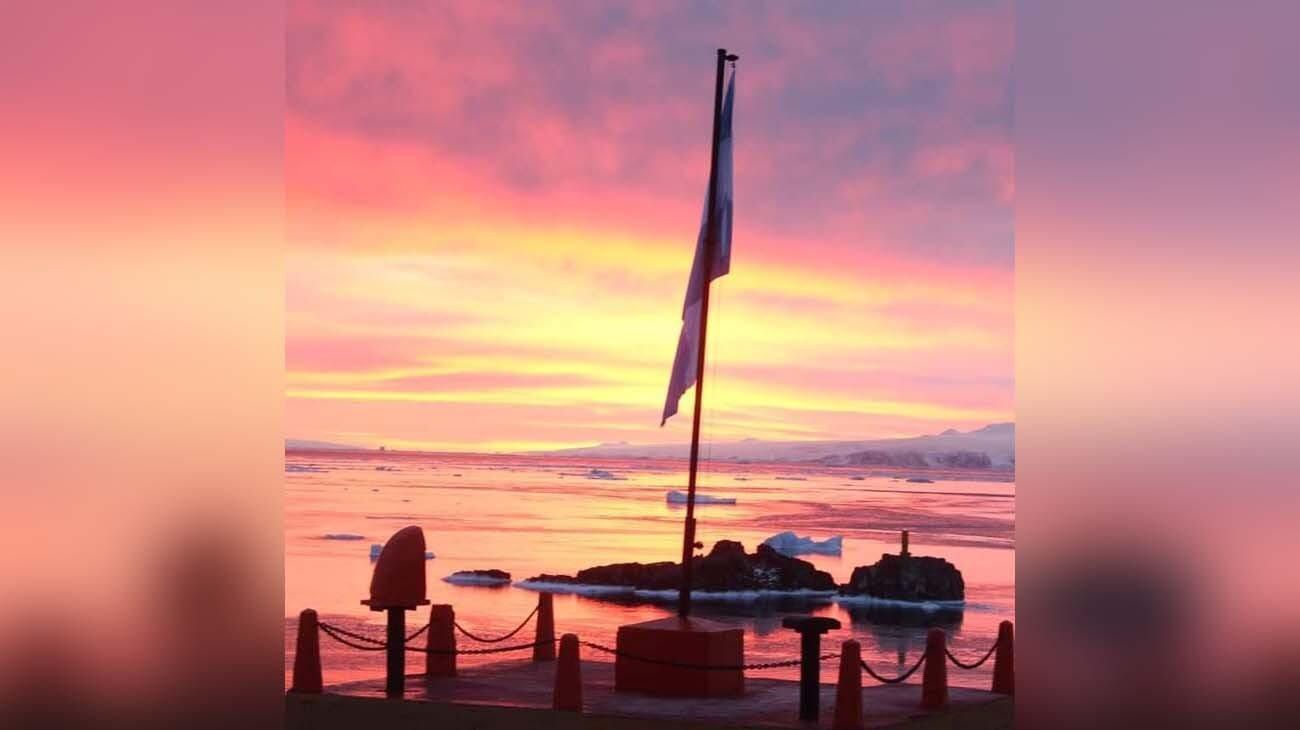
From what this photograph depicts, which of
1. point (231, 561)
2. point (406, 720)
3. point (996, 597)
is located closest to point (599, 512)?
point (996, 597)

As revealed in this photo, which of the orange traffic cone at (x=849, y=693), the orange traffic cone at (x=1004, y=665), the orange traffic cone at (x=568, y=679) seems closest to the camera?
the orange traffic cone at (x=849, y=693)

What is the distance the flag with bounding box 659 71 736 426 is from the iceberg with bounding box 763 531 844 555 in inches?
2872

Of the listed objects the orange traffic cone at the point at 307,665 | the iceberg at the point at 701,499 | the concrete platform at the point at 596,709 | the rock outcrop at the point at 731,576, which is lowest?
the rock outcrop at the point at 731,576

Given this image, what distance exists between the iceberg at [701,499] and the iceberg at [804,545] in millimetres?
39976

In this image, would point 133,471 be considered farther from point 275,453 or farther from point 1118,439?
point 1118,439

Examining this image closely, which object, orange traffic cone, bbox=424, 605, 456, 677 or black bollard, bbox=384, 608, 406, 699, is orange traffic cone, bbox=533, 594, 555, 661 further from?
black bollard, bbox=384, 608, 406, 699

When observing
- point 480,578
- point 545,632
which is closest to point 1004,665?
point 545,632

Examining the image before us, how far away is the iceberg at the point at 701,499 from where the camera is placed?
136125 millimetres

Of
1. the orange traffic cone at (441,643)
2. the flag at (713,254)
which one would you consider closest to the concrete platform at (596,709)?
the orange traffic cone at (441,643)

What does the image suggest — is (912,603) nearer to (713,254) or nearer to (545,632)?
(545,632)

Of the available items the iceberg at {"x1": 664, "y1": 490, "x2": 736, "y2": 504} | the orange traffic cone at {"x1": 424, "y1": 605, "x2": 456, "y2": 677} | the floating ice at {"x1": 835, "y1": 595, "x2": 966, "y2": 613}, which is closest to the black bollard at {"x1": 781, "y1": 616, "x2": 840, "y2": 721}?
the orange traffic cone at {"x1": 424, "y1": 605, "x2": 456, "y2": 677}

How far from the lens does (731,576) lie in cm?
7300

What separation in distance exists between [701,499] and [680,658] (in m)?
123

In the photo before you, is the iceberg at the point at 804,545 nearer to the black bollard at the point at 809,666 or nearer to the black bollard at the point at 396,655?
the black bollard at the point at 396,655
